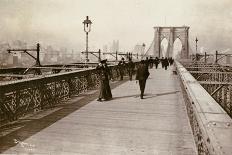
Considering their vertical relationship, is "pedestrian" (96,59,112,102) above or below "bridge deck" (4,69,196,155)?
above

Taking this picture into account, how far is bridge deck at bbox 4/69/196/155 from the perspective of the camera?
5.62m

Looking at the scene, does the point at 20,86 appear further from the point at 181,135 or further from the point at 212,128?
the point at 212,128

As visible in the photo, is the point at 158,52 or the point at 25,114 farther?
the point at 158,52

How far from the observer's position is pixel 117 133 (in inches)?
261

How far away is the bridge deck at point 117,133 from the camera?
5617mm

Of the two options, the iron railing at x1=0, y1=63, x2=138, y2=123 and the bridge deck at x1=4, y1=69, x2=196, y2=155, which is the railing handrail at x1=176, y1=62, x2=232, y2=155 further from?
the iron railing at x1=0, y1=63, x2=138, y2=123

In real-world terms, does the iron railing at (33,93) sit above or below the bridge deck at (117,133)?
above

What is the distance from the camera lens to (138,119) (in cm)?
807

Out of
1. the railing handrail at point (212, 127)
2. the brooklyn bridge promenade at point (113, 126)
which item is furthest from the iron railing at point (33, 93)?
the railing handrail at point (212, 127)

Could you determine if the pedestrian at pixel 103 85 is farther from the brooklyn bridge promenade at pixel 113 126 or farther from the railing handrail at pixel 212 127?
the railing handrail at pixel 212 127

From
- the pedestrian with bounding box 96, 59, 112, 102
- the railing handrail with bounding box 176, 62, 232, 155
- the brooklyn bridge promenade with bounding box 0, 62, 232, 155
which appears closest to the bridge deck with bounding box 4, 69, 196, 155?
the brooklyn bridge promenade with bounding box 0, 62, 232, 155

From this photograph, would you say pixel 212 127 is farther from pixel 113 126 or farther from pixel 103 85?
pixel 103 85

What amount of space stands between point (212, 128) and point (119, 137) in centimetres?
285

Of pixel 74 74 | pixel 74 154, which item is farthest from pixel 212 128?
pixel 74 74
